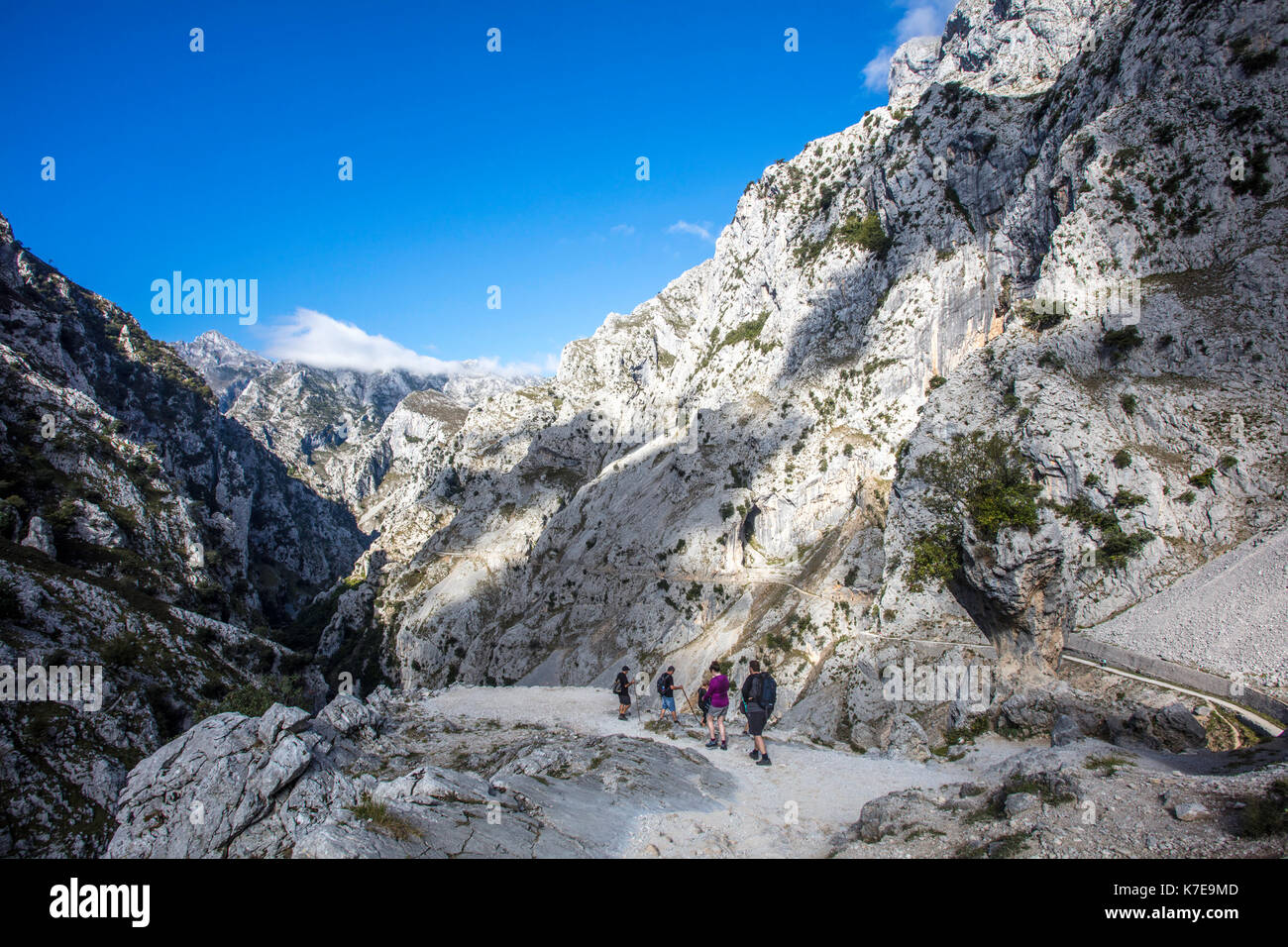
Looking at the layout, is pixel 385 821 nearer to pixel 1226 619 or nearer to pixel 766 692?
pixel 766 692

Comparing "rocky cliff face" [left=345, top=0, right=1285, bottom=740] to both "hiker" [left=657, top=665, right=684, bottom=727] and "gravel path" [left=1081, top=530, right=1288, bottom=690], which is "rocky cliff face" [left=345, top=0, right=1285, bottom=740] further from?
"hiker" [left=657, top=665, right=684, bottom=727]

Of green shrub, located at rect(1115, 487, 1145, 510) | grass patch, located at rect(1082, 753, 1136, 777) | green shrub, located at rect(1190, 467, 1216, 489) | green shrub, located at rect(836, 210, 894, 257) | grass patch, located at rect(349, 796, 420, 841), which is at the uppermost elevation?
green shrub, located at rect(836, 210, 894, 257)

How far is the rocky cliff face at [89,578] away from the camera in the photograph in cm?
1655

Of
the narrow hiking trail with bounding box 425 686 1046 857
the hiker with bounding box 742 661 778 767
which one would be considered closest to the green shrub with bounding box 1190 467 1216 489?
the narrow hiking trail with bounding box 425 686 1046 857

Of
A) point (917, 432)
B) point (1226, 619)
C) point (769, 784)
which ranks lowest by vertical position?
point (769, 784)

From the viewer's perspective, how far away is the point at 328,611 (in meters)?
110

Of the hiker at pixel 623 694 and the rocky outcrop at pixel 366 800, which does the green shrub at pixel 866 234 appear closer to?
the hiker at pixel 623 694

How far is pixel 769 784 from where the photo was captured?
48.4 feet

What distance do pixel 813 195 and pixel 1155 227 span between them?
48230 mm

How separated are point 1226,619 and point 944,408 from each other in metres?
16.7

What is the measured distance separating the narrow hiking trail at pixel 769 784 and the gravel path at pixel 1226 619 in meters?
6.52

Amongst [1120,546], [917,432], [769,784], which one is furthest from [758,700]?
[917,432]

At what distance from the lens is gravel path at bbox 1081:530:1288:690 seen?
18.5 meters

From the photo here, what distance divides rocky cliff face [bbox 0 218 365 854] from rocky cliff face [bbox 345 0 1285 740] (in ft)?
87.9
